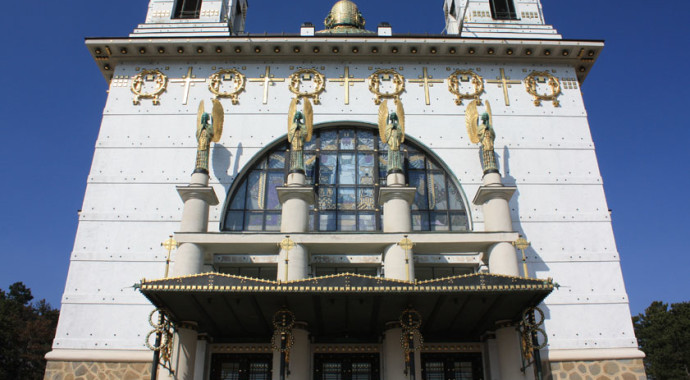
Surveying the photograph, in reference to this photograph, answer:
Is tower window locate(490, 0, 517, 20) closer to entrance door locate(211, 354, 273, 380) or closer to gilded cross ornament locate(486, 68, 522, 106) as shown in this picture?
gilded cross ornament locate(486, 68, 522, 106)

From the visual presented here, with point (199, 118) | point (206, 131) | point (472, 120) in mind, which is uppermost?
point (472, 120)

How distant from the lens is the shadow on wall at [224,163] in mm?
17953

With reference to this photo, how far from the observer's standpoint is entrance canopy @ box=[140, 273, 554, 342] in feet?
42.4

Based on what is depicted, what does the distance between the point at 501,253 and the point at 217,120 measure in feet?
31.9

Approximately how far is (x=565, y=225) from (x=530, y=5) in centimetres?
965

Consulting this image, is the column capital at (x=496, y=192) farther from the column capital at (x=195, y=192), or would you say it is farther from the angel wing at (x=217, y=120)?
the angel wing at (x=217, y=120)

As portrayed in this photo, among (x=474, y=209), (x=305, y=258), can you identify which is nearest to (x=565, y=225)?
(x=474, y=209)

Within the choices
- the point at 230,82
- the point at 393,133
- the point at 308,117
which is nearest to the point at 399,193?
the point at 393,133

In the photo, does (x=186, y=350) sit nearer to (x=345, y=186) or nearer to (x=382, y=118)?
(x=345, y=186)

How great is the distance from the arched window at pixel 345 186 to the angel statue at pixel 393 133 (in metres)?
1.18

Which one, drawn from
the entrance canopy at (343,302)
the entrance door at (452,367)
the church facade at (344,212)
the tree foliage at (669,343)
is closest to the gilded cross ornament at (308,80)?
the church facade at (344,212)

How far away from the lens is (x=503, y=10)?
22.7 metres

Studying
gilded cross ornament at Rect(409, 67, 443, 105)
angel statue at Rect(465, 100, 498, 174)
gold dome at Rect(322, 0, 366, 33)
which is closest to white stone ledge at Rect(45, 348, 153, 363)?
angel statue at Rect(465, 100, 498, 174)

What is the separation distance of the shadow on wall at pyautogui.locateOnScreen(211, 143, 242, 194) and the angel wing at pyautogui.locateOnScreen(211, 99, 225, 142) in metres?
0.38
